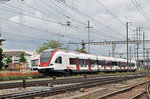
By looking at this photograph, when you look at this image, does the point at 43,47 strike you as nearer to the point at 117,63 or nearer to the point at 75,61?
the point at 117,63

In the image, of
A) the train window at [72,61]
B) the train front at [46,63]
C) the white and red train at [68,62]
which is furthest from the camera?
the train window at [72,61]

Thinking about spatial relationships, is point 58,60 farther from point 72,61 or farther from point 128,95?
point 128,95

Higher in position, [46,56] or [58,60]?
[46,56]

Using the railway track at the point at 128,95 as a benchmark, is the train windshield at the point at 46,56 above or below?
above

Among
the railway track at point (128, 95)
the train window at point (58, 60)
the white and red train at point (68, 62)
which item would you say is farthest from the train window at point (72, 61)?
the railway track at point (128, 95)

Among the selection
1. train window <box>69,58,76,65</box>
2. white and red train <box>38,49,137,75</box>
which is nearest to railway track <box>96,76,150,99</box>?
white and red train <box>38,49,137,75</box>

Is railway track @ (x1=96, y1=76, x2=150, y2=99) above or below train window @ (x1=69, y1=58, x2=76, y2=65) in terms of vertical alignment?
below

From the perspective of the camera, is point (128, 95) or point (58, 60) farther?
point (58, 60)

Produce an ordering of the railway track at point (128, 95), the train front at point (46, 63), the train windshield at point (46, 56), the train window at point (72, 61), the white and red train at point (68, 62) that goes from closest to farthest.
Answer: the railway track at point (128, 95), the train front at point (46, 63), the white and red train at point (68, 62), the train windshield at point (46, 56), the train window at point (72, 61)

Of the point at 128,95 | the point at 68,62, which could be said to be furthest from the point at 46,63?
the point at 128,95

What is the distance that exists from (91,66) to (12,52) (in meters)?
138

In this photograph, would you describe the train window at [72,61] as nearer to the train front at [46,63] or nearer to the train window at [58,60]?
the train window at [58,60]

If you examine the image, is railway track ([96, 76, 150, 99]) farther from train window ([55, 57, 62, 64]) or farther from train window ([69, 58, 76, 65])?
train window ([69, 58, 76, 65])

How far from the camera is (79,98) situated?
12539 millimetres
